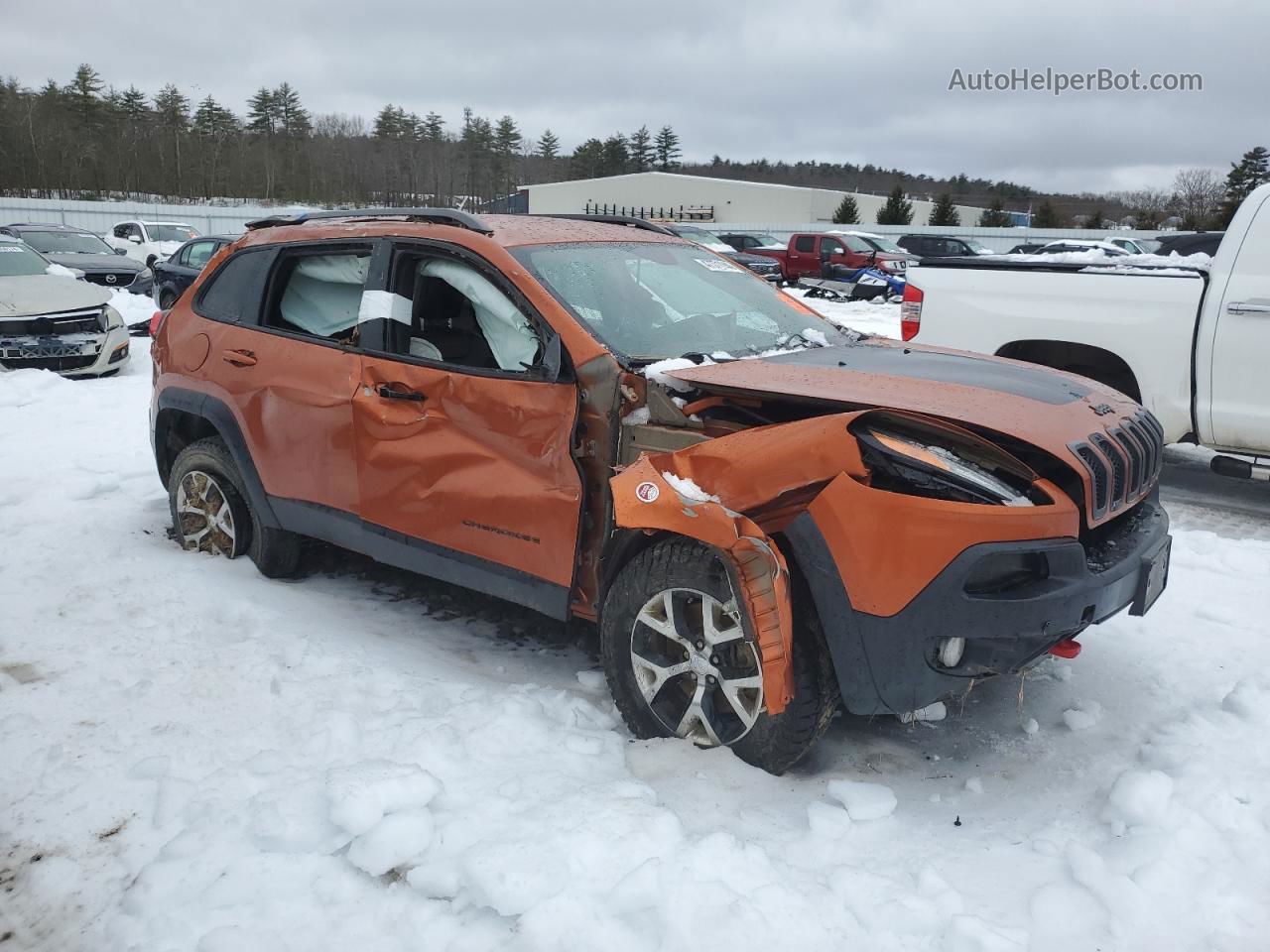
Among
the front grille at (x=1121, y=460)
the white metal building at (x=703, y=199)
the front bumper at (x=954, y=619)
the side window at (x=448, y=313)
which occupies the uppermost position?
the white metal building at (x=703, y=199)

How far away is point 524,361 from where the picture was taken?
11.4 ft

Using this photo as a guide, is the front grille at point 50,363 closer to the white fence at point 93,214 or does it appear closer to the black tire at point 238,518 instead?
the black tire at point 238,518

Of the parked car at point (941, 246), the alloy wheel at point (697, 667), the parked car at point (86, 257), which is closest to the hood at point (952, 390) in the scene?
the alloy wheel at point (697, 667)

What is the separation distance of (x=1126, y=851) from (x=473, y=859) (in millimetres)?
1803

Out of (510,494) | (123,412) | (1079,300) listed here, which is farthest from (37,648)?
(1079,300)

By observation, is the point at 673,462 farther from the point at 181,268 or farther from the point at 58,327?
the point at 181,268

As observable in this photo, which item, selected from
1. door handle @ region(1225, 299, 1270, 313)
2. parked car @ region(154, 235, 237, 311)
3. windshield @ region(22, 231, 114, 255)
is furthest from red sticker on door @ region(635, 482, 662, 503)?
windshield @ region(22, 231, 114, 255)

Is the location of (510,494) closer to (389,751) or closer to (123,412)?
(389,751)

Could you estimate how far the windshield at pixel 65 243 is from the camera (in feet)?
57.3

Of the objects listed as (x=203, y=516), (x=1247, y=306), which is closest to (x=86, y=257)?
(x=203, y=516)

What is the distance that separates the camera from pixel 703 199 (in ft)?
202

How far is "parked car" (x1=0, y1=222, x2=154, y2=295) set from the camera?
1703 cm

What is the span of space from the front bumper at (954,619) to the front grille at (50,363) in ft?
33.0

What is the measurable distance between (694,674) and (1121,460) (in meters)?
1.50
